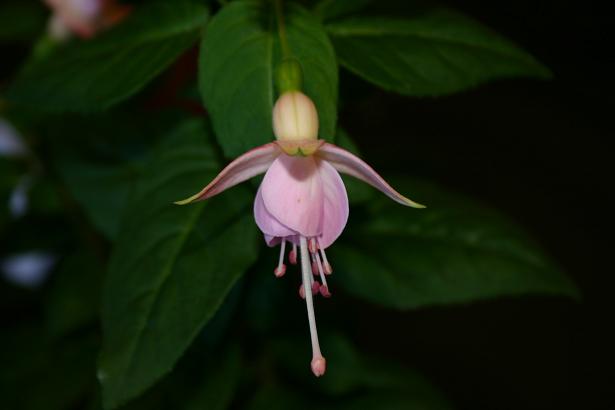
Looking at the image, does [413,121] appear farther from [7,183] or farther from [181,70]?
[7,183]

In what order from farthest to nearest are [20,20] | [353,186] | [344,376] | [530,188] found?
1. [530,188]
2. [20,20]
3. [344,376]
4. [353,186]

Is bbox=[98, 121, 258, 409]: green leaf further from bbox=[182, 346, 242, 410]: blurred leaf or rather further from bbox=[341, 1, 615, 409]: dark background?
bbox=[341, 1, 615, 409]: dark background

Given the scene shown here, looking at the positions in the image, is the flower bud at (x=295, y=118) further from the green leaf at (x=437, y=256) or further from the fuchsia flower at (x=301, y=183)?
the green leaf at (x=437, y=256)

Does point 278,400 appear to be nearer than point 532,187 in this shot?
Yes

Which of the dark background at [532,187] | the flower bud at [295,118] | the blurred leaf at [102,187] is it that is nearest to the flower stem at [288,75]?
the flower bud at [295,118]

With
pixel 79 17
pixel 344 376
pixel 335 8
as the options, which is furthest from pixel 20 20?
pixel 344 376

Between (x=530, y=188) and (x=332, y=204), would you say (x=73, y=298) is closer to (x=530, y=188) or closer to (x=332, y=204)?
(x=332, y=204)

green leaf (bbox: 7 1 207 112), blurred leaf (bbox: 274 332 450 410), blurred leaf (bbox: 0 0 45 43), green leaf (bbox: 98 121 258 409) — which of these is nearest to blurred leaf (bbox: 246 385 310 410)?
blurred leaf (bbox: 274 332 450 410)
